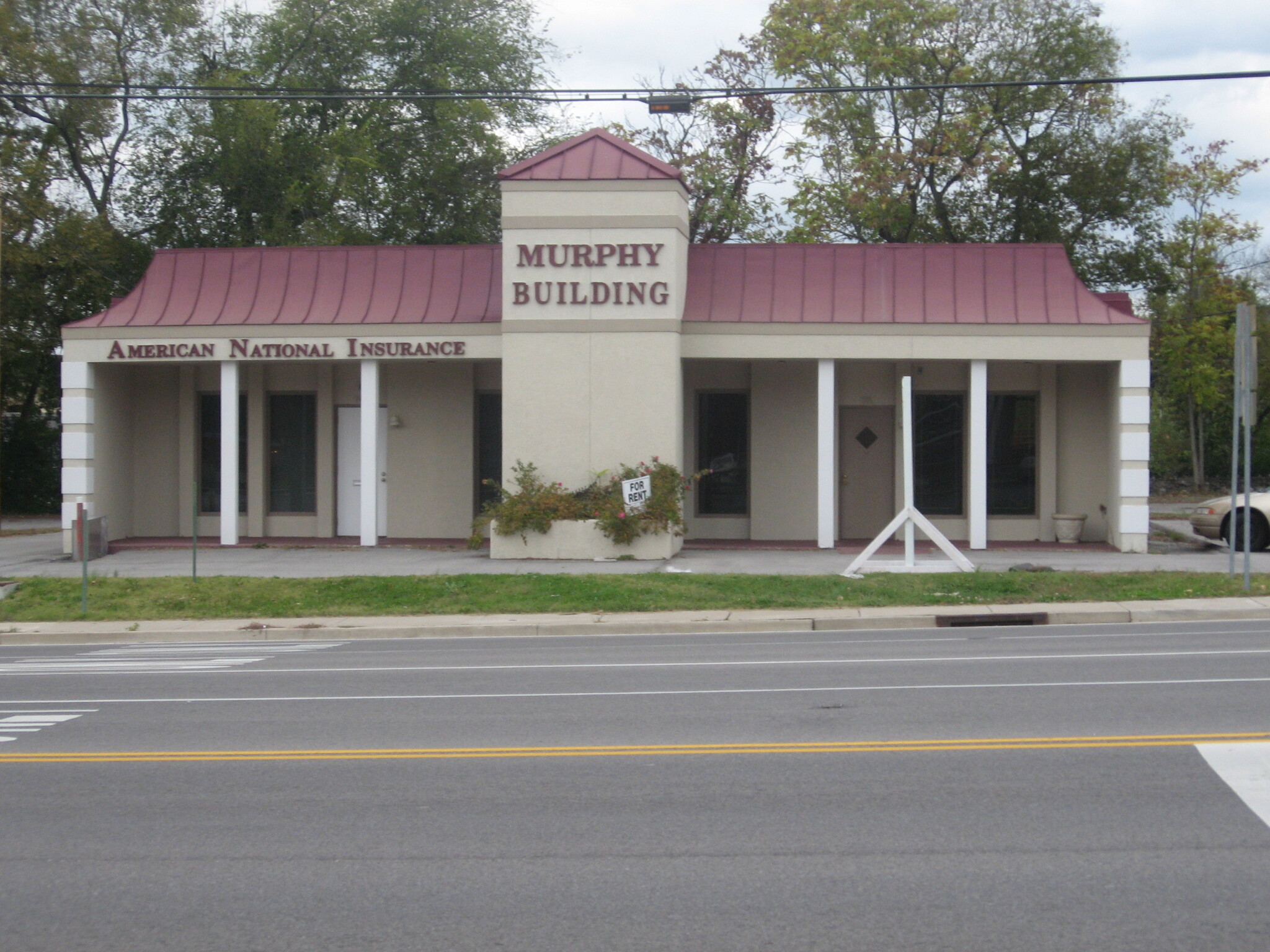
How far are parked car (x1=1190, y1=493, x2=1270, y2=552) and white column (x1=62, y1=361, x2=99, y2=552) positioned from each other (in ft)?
61.4

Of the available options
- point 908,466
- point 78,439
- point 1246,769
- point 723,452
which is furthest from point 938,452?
point 1246,769

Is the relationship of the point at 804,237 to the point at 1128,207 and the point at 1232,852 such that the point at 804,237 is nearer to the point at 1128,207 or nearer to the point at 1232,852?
the point at 1128,207

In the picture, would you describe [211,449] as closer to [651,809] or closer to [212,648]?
[212,648]

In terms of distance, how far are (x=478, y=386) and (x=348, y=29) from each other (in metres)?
21.7

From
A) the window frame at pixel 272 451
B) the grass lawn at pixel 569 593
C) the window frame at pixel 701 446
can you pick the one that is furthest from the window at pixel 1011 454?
the window frame at pixel 272 451

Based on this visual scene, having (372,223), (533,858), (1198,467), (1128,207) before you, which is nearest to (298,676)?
(533,858)

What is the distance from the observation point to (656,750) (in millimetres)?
8227

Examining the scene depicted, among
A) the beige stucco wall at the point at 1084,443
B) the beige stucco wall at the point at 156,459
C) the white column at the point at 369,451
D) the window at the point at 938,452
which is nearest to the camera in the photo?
the white column at the point at 369,451

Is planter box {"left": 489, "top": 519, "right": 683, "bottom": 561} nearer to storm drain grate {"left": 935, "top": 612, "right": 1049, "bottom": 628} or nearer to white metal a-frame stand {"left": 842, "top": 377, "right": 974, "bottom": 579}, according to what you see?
white metal a-frame stand {"left": 842, "top": 377, "right": 974, "bottom": 579}

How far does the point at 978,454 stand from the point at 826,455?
2515 mm

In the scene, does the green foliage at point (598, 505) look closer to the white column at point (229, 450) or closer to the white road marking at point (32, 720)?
the white column at point (229, 450)

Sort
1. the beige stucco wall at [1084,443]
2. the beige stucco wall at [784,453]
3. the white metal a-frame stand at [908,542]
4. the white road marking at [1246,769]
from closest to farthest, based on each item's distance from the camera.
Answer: the white road marking at [1246,769] → the white metal a-frame stand at [908,542] → the beige stucco wall at [1084,443] → the beige stucco wall at [784,453]

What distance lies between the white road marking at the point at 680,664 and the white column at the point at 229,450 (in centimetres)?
974

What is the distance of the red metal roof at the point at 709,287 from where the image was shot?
2152cm
